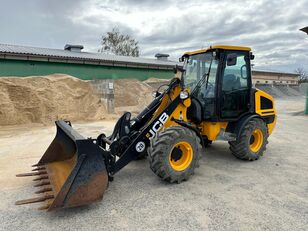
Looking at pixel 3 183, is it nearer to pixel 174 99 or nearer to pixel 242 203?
pixel 174 99

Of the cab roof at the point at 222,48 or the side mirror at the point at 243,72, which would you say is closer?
the cab roof at the point at 222,48

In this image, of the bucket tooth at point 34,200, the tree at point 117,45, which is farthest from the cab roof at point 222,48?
the tree at point 117,45

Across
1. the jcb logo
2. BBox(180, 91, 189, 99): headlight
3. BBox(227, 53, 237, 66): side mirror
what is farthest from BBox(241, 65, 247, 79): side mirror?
the jcb logo

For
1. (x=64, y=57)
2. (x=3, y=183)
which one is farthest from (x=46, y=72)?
(x=3, y=183)

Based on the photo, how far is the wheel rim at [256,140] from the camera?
5406mm

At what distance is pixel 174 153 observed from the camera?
412 cm

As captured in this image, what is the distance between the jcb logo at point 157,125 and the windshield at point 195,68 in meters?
1.15

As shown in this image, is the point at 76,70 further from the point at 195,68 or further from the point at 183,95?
the point at 183,95

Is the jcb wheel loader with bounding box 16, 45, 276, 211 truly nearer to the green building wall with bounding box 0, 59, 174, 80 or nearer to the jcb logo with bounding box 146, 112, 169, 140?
the jcb logo with bounding box 146, 112, 169, 140

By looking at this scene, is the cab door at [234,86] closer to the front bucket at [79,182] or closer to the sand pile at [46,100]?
the front bucket at [79,182]

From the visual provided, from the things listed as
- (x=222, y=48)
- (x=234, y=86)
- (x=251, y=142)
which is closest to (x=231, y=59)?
(x=222, y=48)

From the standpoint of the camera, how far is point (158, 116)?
4336 millimetres

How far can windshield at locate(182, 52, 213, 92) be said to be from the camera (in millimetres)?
5031

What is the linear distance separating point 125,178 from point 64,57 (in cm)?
1317
